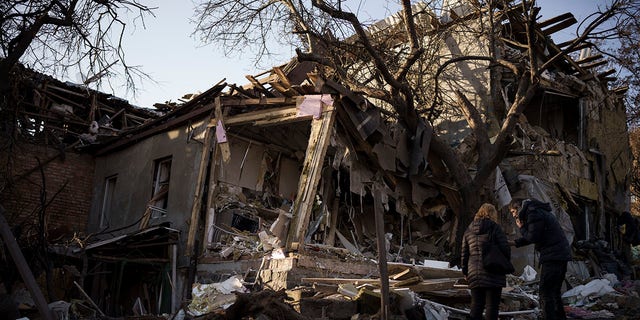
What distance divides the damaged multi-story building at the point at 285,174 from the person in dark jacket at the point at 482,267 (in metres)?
2.78

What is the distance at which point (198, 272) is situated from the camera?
13.0 meters

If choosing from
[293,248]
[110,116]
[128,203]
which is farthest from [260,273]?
[110,116]

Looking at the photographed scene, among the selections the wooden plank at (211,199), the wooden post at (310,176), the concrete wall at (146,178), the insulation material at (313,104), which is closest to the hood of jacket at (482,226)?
the wooden post at (310,176)

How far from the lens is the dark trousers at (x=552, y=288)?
26.2 feet

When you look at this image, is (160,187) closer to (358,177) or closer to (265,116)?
(265,116)

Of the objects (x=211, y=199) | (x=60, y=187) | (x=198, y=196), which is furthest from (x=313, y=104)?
(x=60, y=187)

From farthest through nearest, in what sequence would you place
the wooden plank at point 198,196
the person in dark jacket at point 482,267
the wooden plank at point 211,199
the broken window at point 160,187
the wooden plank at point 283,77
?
the broken window at point 160,187
the wooden plank at point 211,199
the wooden plank at point 198,196
the wooden plank at point 283,77
the person in dark jacket at point 482,267

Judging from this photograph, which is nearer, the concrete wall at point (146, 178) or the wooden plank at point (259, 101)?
the wooden plank at point (259, 101)

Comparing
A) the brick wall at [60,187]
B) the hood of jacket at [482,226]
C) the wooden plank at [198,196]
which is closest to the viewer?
the hood of jacket at [482,226]

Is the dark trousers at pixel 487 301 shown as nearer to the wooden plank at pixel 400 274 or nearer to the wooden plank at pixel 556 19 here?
the wooden plank at pixel 400 274

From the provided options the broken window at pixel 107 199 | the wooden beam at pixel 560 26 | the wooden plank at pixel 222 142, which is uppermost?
the wooden beam at pixel 560 26

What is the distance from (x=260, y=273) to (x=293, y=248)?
2.70 feet

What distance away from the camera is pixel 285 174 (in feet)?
50.0

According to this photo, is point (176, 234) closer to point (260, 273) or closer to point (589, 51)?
point (260, 273)
